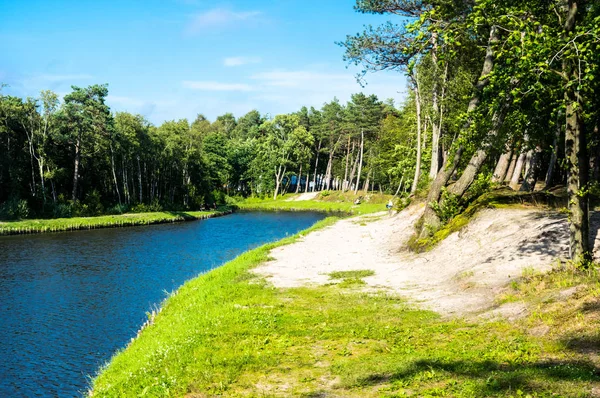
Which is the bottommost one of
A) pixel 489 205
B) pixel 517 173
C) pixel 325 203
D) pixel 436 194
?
pixel 325 203

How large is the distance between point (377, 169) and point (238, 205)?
31436 millimetres

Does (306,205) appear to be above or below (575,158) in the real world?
below

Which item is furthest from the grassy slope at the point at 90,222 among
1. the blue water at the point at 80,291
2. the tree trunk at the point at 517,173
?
the tree trunk at the point at 517,173

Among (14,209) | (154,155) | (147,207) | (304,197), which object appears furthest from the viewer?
(304,197)

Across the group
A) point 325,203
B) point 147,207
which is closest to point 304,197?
point 325,203

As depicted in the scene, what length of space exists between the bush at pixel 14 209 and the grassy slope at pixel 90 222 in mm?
2152

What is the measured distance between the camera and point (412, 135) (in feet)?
219

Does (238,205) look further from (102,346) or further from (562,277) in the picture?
(562,277)

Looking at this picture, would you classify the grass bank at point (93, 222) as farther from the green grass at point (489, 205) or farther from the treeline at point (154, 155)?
the green grass at point (489, 205)

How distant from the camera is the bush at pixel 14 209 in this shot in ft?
194

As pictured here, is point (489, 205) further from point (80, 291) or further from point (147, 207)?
point (147, 207)

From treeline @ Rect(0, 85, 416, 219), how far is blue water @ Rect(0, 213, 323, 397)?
15804mm

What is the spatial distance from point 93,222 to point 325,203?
49.9m

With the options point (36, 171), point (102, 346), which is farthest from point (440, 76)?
point (36, 171)
